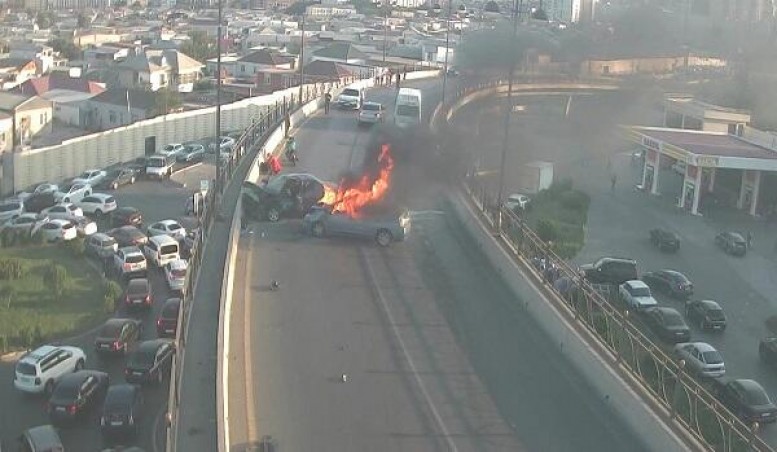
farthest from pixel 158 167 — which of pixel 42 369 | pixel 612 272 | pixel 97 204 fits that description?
pixel 42 369

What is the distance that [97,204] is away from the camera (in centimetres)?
1384

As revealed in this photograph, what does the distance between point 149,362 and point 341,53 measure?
22796 mm

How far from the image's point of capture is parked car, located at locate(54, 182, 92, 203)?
14133 millimetres

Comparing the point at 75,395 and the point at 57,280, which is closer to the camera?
the point at 75,395

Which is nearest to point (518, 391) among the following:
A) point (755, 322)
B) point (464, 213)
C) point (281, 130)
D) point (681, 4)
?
point (464, 213)

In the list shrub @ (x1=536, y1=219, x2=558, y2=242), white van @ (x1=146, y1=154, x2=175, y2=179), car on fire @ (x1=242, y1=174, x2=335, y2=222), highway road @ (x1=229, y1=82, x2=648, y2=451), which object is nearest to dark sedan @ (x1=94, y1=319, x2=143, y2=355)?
car on fire @ (x1=242, y1=174, x2=335, y2=222)

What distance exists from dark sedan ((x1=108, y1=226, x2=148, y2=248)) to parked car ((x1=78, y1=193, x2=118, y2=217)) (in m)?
1.53

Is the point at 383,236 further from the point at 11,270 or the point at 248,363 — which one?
the point at 11,270

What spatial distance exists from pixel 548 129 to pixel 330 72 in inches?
266

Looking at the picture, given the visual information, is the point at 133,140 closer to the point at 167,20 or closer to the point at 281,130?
the point at 281,130

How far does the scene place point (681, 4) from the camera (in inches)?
1786

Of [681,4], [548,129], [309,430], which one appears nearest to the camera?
[309,430]

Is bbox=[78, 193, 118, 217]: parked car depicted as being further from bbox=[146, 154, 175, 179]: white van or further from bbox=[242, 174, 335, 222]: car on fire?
bbox=[242, 174, 335, 222]: car on fire

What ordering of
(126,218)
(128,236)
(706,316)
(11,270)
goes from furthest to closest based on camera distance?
(126,218)
(128,236)
(11,270)
(706,316)
